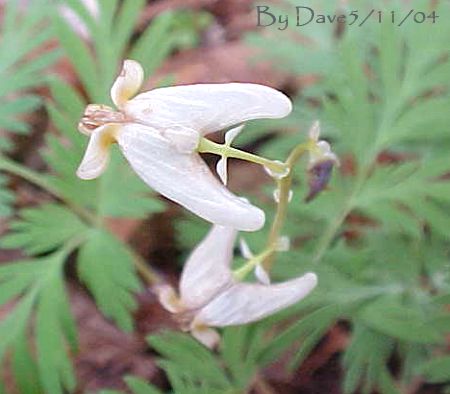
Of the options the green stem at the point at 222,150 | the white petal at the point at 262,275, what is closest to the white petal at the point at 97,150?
the green stem at the point at 222,150

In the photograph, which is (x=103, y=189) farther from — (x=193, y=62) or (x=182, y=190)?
(x=193, y=62)

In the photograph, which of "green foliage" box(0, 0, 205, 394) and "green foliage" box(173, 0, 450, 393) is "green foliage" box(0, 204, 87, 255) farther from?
"green foliage" box(173, 0, 450, 393)

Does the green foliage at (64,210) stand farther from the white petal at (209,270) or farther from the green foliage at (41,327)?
the white petal at (209,270)

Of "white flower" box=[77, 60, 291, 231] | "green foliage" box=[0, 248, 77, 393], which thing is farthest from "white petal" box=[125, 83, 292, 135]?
"green foliage" box=[0, 248, 77, 393]

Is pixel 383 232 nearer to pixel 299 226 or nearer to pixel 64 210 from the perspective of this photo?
pixel 299 226

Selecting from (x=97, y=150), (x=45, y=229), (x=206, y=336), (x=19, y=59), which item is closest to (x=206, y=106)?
(x=97, y=150)
